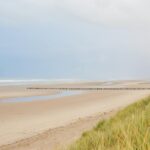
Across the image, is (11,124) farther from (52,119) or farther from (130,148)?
(130,148)

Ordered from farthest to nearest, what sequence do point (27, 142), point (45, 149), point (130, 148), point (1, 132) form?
point (1, 132) → point (27, 142) → point (45, 149) → point (130, 148)

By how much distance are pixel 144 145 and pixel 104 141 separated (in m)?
1.39

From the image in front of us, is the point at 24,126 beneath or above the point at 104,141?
beneath

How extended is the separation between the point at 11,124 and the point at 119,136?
11.7 meters

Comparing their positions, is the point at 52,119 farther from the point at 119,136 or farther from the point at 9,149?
the point at 119,136

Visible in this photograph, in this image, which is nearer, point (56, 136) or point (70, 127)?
point (56, 136)

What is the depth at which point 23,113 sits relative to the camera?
20.9 m

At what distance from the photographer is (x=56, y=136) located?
39.7 feet

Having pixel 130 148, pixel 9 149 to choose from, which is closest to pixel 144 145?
pixel 130 148

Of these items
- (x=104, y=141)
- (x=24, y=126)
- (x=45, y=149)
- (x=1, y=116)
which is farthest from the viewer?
(x=1, y=116)

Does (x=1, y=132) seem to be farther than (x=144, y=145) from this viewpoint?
Yes

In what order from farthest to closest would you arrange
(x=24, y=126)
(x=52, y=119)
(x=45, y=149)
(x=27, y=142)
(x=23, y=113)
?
(x=23, y=113) → (x=52, y=119) → (x=24, y=126) → (x=27, y=142) → (x=45, y=149)

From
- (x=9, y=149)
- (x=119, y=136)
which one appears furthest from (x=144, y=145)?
(x=9, y=149)

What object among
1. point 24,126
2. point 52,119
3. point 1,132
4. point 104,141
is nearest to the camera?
point 104,141
